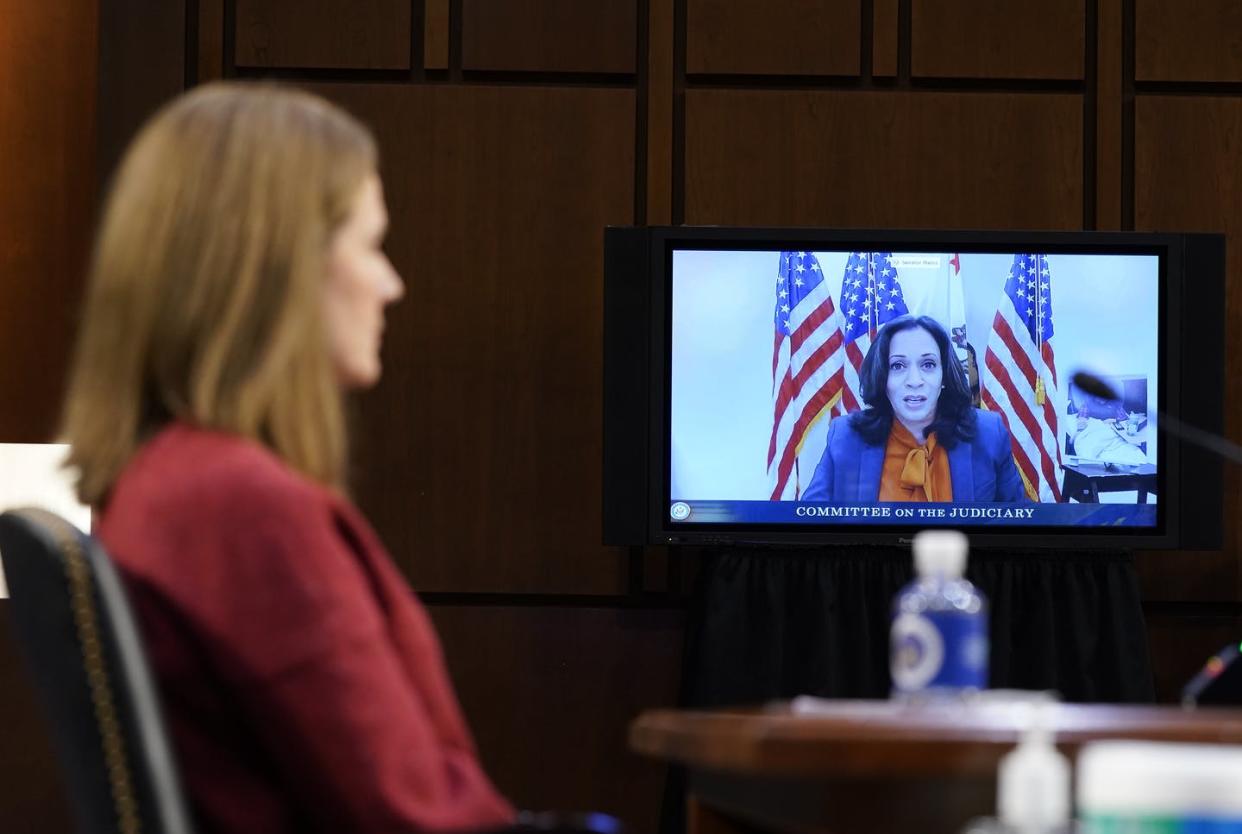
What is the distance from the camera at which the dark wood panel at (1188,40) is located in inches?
187

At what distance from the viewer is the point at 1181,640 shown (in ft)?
15.4

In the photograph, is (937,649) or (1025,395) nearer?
(937,649)

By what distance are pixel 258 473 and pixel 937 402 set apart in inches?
130

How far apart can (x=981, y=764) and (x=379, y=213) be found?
0.68 m

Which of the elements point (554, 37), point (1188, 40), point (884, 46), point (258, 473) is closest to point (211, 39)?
point (554, 37)

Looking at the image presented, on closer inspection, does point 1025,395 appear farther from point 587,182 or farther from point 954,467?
point 587,182

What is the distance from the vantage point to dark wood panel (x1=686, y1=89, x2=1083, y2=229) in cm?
472

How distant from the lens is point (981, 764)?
4.41 ft

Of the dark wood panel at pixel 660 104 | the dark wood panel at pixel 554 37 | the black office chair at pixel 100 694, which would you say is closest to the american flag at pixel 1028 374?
the dark wood panel at pixel 660 104

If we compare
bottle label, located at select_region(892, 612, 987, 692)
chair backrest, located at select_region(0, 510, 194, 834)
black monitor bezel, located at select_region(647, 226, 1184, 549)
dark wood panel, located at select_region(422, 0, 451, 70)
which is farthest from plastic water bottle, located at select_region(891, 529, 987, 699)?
dark wood panel, located at select_region(422, 0, 451, 70)

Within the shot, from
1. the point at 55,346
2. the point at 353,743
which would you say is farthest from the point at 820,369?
the point at 353,743

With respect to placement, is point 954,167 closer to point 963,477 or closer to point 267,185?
point 963,477

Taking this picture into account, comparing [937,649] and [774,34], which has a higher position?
[774,34]

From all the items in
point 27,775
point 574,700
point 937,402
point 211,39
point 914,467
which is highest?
point 211,39
